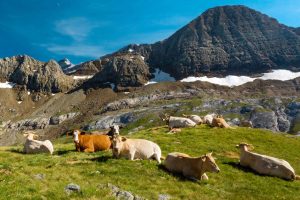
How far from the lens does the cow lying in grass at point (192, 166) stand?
2469cm

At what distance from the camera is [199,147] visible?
36.8 meters

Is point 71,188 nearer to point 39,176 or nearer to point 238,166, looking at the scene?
point 39,176

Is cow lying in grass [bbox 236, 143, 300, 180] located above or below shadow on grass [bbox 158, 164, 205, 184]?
below

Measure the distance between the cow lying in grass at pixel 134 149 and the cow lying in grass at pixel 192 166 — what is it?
2.48 meters

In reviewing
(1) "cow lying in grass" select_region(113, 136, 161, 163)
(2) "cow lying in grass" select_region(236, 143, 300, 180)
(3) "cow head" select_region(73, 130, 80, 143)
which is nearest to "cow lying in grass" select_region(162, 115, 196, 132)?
(3) "cow head" select_region(73, 130, 80, 143)

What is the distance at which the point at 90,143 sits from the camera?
3234 centimetres

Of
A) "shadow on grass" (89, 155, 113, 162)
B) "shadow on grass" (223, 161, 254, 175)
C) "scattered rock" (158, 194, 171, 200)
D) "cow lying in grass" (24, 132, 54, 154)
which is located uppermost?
"cow lying in grass" (24, 132, 54, 154)

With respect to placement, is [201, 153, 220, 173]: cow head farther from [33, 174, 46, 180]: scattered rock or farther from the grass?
[33, 174, 46, 180]: scattered rock

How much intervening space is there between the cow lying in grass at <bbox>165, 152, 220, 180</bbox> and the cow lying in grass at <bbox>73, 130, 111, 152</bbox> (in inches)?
334

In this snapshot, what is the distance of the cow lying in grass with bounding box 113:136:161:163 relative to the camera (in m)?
27.3

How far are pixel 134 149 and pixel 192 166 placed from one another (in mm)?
4518

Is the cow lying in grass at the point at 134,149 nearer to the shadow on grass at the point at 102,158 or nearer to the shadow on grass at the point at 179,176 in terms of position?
the shadow on grass at the point at 102,158

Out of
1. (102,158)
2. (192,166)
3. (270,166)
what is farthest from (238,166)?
(102,158)

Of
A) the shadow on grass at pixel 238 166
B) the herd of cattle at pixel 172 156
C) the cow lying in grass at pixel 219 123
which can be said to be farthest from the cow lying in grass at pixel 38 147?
the cow lying in grass at pixel 219 123
